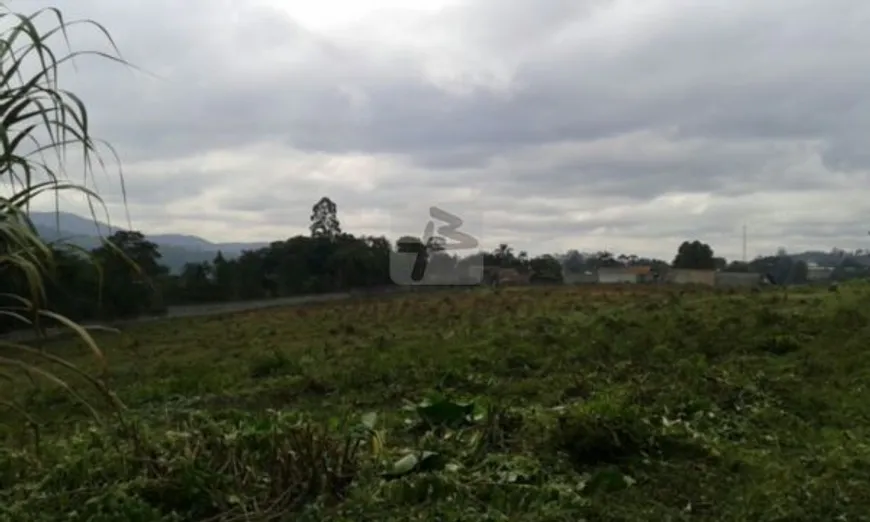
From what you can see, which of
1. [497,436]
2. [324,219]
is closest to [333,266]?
[324,219]

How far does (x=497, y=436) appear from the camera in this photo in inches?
107

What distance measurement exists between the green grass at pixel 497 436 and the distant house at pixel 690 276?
10.7 metres

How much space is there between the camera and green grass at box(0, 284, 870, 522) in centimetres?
205

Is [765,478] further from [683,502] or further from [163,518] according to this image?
[163,518]

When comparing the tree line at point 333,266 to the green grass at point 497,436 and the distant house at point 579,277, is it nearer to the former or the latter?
the distant house at point 579,277

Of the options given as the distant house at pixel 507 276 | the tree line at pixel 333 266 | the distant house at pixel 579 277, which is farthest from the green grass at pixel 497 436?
the distant house at pixel 579 277

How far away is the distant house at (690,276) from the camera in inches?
642

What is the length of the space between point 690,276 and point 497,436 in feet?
50.5

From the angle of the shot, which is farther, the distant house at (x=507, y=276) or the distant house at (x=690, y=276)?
the distant house at (x=507, y=276)

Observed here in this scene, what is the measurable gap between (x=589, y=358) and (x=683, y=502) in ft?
9.49

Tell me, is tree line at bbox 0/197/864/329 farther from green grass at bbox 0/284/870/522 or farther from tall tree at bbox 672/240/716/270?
→ green grass at bbox 0/284/870/522

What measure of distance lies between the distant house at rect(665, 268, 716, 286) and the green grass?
10655mm

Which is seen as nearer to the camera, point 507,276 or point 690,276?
point 690,276

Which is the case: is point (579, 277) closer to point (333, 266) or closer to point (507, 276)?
point (507, 276)
